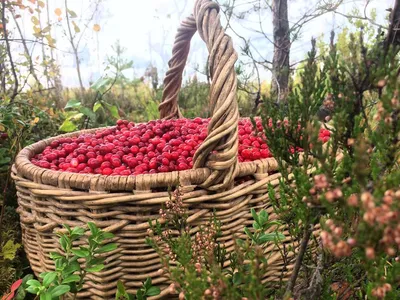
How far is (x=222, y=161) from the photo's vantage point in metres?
0.94

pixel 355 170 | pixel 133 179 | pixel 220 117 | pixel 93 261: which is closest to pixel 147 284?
pixel 93 261

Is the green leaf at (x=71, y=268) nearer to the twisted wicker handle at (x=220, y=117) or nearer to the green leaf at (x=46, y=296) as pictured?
the green leaf at (x=46, y=296)

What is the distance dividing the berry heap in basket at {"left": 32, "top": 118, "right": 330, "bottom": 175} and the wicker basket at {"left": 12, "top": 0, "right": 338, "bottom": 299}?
0.12m

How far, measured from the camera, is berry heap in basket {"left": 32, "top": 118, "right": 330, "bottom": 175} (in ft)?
3.71

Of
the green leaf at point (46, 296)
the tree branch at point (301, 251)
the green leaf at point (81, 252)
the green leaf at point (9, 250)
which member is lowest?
the green leaf at point (9, 250)

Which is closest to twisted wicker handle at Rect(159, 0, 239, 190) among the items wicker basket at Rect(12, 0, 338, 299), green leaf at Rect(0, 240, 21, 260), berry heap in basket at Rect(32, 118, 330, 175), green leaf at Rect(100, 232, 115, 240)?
wicker basket at Rect(12, 0, 338, 299)

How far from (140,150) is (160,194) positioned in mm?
340

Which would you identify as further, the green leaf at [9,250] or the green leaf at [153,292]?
the green leaf at [9,250]

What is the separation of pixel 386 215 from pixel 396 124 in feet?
0.51

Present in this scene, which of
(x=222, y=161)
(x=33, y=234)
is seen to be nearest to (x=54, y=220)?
(x=33, y=234)

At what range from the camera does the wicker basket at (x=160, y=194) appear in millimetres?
945

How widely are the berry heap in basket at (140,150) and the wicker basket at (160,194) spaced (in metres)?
0.12

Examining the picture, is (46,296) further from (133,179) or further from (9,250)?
(9,250)

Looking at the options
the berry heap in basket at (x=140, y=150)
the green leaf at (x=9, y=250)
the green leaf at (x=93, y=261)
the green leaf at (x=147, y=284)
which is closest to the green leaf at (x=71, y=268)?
the green leaf at (x=93, y=261)
